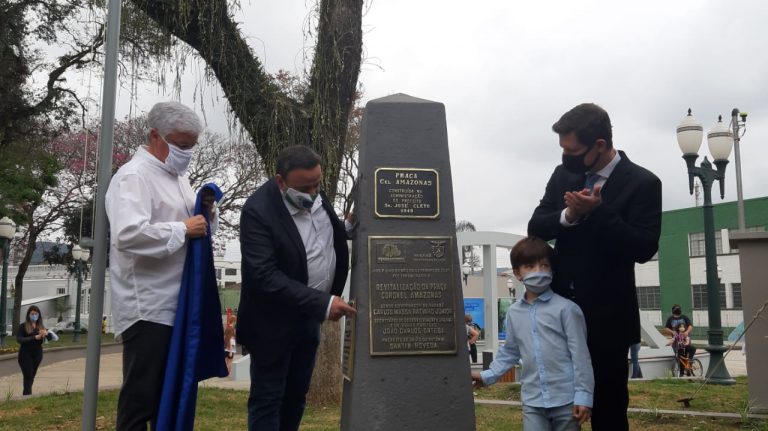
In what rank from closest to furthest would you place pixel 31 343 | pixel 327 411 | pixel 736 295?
pixel 327 411 → pixel 31 343 → pixel 736 295

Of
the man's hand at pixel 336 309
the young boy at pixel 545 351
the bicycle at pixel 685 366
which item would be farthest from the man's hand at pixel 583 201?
the bicycle at pixel 685 366

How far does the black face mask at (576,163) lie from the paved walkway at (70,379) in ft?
27.0

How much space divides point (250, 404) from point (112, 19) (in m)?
2.27

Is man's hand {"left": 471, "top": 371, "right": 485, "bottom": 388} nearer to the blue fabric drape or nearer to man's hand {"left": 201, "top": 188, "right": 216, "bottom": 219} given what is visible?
the blue fabric drape

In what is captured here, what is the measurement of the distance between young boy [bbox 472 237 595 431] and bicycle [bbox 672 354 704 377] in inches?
502

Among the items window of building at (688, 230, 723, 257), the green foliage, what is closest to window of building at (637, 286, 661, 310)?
window of building at (688, 230, 723, 257)

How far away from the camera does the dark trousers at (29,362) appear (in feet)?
38.9

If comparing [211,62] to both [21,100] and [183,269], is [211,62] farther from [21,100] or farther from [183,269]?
[21,100]

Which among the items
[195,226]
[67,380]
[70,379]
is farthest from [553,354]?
[70,379]

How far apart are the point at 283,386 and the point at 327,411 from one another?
4.19m

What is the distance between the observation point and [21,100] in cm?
1755

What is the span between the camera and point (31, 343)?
40.1ft

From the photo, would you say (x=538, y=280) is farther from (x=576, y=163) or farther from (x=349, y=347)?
(x=349, y=347)

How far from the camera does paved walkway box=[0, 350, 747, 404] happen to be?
1194cm
